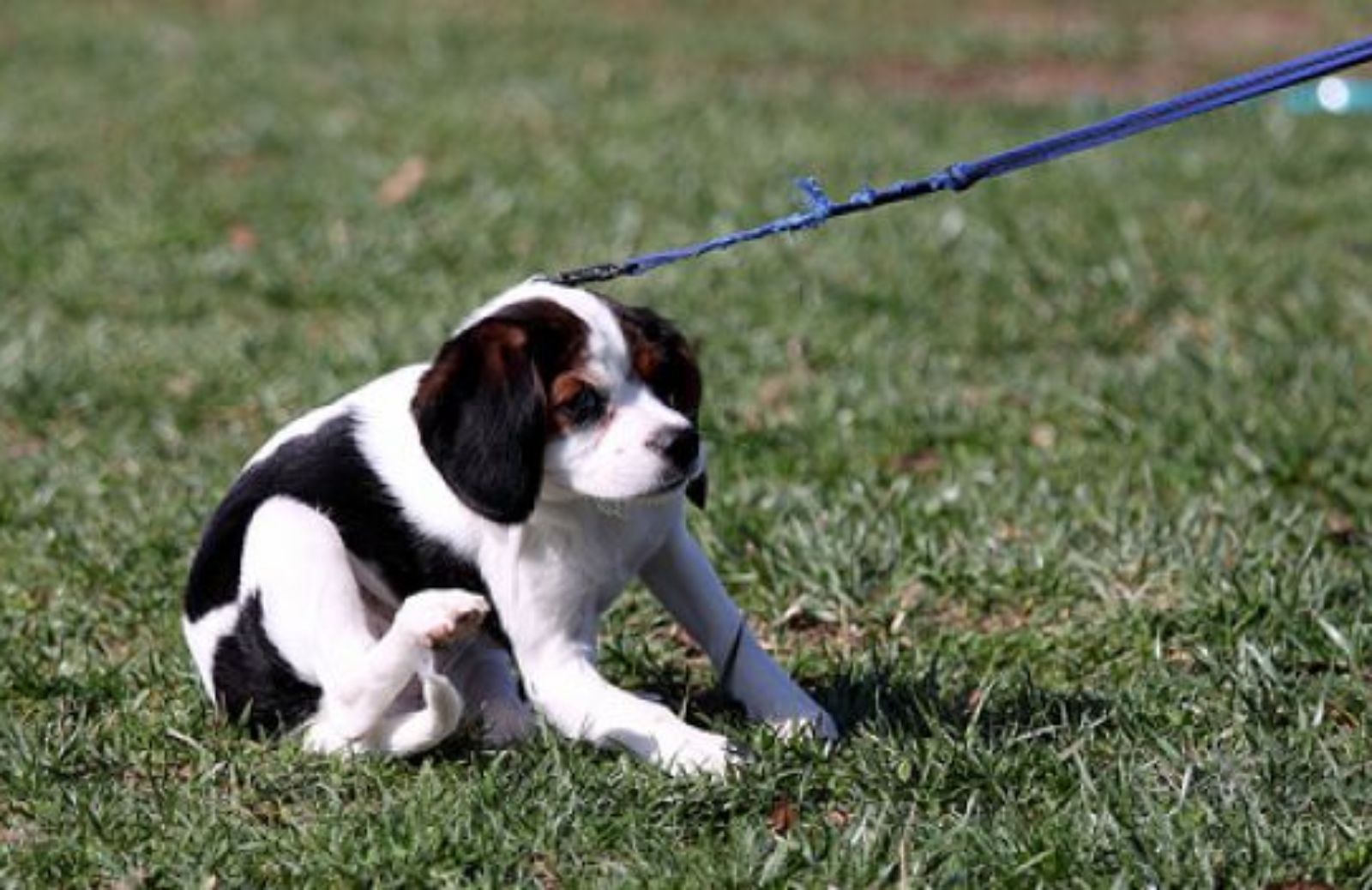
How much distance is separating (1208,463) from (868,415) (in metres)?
1.00

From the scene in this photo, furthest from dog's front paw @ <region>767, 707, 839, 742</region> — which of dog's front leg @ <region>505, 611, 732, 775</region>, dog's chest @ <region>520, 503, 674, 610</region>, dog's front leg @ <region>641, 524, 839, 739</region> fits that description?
dog's chest @ <region>520, 503, 674, 610</region>

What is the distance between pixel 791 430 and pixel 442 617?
9.56 ft

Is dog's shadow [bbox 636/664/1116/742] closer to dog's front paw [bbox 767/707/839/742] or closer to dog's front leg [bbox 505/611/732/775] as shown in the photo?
dog's front paw [bbox 767/707/839/742]

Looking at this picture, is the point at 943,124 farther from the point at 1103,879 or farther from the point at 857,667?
the point at 1103,879

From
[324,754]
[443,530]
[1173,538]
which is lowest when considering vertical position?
[1173,538]

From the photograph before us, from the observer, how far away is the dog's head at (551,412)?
417 centimetres

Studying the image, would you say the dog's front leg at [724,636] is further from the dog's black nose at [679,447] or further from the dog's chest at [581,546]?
the dog's black nose at [679,447]

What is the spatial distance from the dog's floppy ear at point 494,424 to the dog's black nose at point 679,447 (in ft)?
0.72

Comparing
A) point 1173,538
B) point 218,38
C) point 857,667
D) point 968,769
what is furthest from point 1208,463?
point 218,38

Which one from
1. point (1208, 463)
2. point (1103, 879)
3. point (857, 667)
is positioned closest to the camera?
point (1103, 879)

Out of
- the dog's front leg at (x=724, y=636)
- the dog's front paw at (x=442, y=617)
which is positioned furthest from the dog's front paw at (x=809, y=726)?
the dog's front paw at (x=442, y=617)

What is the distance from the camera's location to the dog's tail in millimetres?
4301

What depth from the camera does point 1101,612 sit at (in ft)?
17.9

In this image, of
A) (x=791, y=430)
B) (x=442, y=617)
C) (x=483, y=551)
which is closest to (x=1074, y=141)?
(x=483, y=551)
